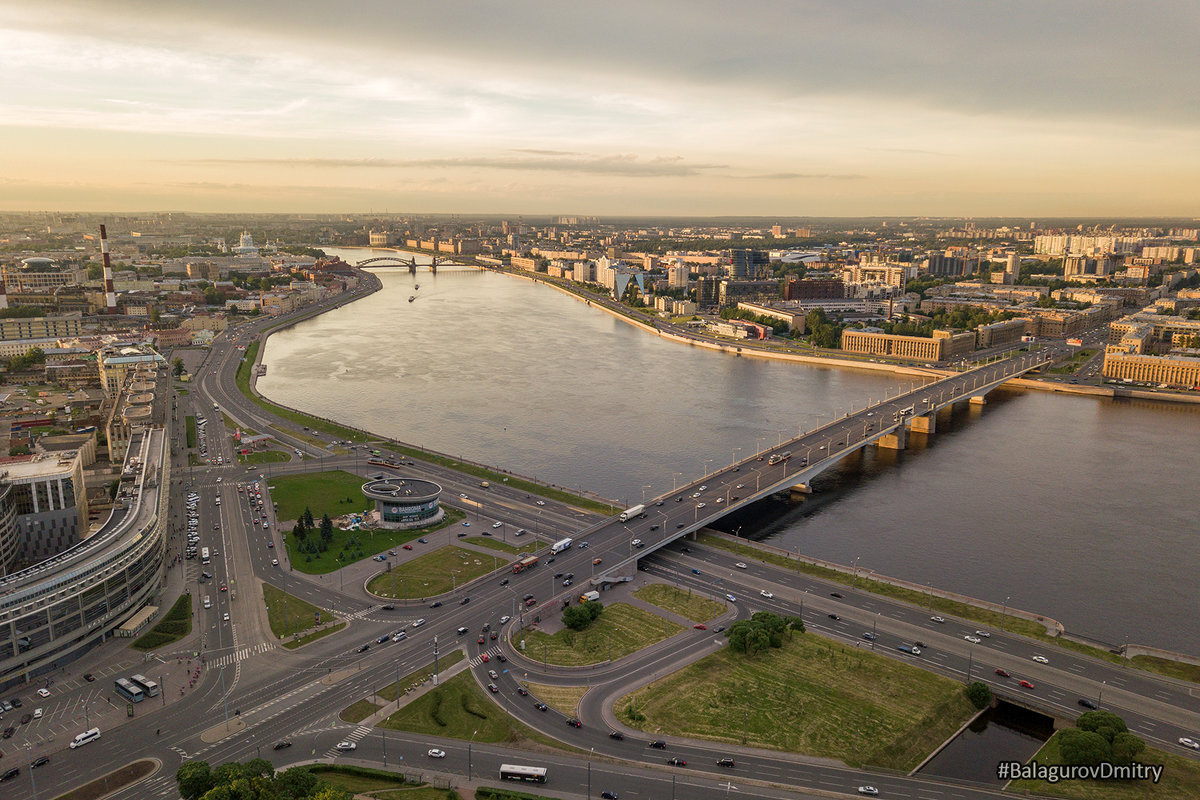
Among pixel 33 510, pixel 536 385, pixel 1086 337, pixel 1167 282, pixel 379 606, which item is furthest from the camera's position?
pixel 1167 282

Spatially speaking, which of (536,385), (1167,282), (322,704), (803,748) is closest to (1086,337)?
(1167,282)

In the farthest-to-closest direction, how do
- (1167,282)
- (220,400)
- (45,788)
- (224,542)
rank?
(1167,282) < (220,400) < (224,542) < (45,788)

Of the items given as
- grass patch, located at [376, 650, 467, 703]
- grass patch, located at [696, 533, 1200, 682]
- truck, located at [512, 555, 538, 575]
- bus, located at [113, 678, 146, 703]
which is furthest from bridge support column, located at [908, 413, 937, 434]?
bus, located at [113, 678, 146, 703]

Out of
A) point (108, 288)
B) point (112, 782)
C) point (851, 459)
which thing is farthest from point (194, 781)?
point (108, 288)

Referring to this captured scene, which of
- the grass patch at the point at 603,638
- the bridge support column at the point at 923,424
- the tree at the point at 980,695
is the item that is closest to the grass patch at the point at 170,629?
the grass patch at the point at 603,638

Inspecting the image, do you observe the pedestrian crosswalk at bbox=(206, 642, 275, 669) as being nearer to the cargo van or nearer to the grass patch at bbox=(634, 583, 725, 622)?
the cargo van

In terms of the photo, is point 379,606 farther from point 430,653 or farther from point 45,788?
point 45,788
